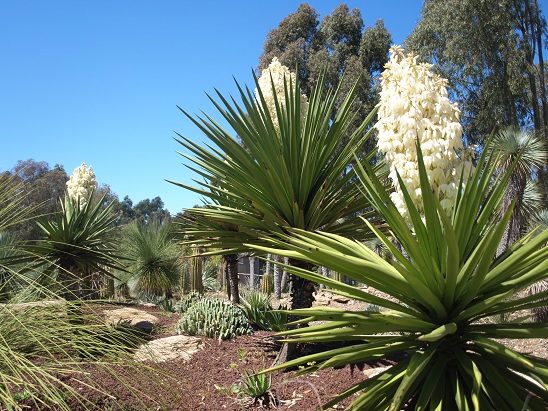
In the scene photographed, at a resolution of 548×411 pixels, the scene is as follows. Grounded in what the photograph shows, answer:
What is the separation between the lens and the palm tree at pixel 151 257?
12555 mm

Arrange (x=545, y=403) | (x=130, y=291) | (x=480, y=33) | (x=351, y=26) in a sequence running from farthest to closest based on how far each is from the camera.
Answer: (x=351, y=26) < (x=480, y=33) < (x=130, y=291) < (x=545, y=403)

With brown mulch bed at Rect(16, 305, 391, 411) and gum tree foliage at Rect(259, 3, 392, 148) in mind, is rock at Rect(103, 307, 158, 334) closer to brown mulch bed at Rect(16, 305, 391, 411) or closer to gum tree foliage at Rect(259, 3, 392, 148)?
brown mulch bed at Rect(16, 305, 391, 411)

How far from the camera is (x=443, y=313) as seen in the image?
2479 millimetres

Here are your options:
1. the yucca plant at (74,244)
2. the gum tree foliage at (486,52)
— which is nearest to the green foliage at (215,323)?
the yucca plant at (74,244)

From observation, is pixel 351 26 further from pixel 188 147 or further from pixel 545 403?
pixel 545 403

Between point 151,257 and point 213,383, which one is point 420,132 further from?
point 151,257

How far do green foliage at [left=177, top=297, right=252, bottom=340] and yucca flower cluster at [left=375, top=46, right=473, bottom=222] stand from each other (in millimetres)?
3474

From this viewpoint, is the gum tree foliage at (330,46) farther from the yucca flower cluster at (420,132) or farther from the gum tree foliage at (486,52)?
the yucca flower cluster at (420,132)

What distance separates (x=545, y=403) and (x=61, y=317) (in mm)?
2929

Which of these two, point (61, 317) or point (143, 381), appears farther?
point (143, 381)

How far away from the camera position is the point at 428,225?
2.55 m

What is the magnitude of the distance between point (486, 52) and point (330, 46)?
7591 mm

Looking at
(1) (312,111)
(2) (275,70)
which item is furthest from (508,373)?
(2) (275,70)

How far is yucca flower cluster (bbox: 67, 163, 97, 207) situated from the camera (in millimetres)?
8459
